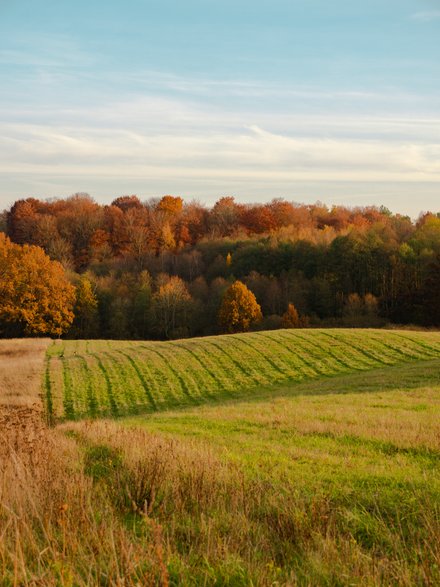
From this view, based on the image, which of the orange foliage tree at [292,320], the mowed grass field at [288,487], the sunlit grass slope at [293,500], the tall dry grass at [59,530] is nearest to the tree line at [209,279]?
the orange foliage tree at [292,320]

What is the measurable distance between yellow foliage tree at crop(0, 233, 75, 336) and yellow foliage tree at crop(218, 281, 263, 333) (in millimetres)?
19626

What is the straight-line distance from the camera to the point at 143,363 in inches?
1398

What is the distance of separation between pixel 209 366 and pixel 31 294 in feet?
125

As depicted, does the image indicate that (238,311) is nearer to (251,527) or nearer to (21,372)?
(21,372)

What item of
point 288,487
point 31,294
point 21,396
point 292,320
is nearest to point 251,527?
point 288,487

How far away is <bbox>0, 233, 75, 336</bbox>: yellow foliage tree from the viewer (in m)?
63.5

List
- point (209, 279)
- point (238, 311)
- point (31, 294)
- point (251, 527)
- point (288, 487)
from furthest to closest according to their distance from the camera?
point (209, 279) → point (238, 311) → point (31, 294) → point (288, 487) → point (251, 527)

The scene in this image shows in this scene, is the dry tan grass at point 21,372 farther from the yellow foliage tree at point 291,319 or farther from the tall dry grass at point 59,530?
the yellow foliage tree at point 291,319

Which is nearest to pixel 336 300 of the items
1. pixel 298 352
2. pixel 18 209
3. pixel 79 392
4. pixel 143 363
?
pixel 298 352

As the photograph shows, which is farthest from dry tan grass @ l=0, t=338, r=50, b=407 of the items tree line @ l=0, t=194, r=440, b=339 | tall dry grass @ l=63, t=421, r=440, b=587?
tree line @ l=0, t=194, r=440, b=339

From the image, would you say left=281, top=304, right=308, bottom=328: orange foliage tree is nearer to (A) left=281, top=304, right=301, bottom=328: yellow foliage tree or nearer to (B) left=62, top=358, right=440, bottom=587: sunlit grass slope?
(A) left=281, top=304, right=301, bottom=328: yellow foliage tree

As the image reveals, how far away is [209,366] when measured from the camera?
3409cm

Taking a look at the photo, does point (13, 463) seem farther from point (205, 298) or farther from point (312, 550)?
point (205, 298)

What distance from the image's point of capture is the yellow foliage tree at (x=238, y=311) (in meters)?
68.9
